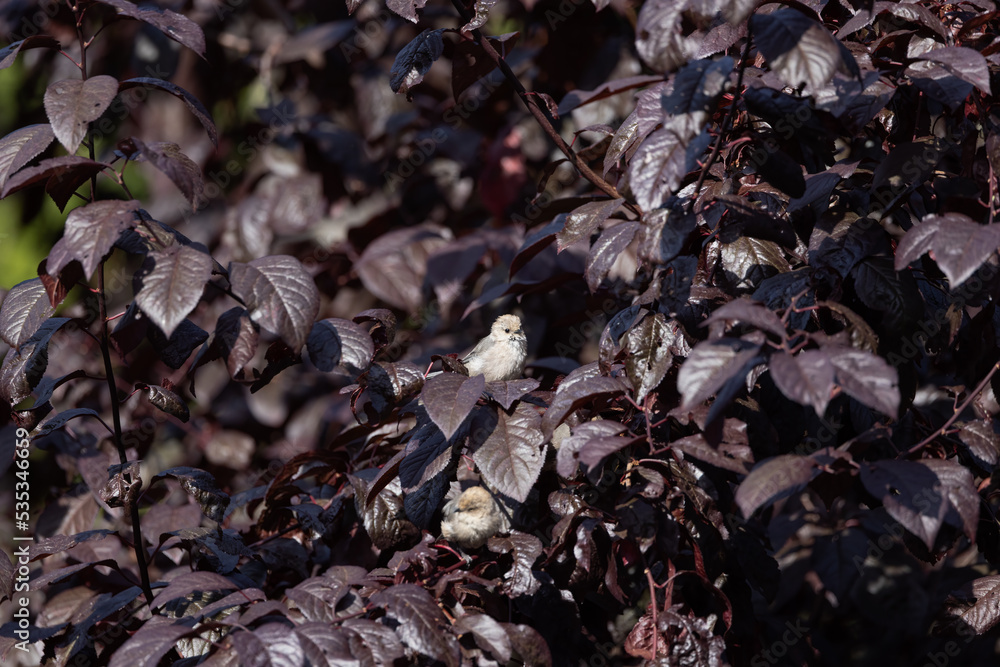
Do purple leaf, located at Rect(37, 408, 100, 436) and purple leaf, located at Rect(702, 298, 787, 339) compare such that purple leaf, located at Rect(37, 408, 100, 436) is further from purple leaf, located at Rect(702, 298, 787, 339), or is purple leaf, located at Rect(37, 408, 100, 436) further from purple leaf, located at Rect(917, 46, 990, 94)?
purple leaf, located at Rect(917, 46, 990, 94)

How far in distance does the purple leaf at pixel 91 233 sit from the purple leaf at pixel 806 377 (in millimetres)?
771

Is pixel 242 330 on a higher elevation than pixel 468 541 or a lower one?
higher

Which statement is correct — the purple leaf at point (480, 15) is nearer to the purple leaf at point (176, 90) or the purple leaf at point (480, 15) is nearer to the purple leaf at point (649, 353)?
the purple leaf at point (176, 90)

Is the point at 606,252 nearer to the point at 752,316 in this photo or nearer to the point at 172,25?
the point at 752,316

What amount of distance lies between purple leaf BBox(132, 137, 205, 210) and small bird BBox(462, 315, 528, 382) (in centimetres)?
95

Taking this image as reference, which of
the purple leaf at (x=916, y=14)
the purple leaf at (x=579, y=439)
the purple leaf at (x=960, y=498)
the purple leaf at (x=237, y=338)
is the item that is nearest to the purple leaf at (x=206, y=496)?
the purple leaf at (x=237, y=338)

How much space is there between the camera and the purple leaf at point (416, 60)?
1211 mm

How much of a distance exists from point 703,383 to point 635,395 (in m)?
0.28

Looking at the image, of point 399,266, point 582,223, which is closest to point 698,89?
point 582,223

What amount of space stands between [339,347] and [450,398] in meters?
0.23

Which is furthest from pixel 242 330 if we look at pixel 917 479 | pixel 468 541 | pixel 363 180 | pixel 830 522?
pixel 363 180

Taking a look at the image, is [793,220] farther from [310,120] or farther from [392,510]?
[310,120]

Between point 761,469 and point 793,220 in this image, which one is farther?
point 793,220

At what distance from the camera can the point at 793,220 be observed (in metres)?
1.29
